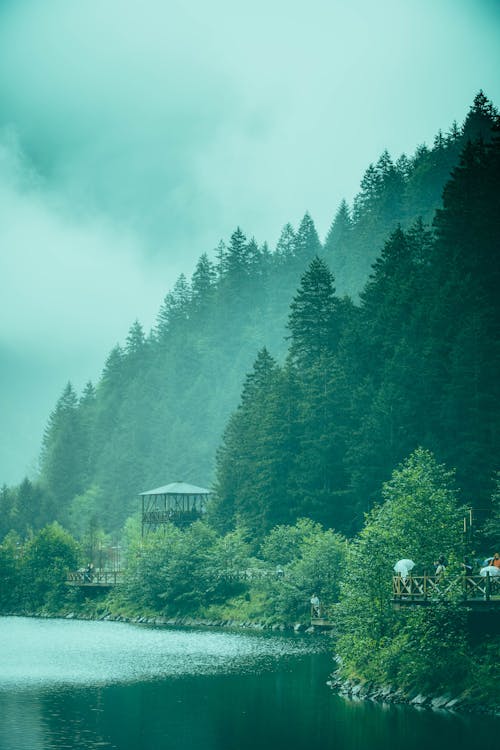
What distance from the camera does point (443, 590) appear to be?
37469 millimetres

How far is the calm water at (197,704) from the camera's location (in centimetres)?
3206

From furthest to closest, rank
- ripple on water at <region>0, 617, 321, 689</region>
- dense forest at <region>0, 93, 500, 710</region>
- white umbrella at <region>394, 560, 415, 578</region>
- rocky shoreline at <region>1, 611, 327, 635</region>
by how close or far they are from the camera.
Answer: rocky shoreline at <region>1, 611, 327, 635</region>
ripple on water at <region>0, 617, 321, 689</region>
dense forest at <region>0, 93, 500, 710</region>
white umbrella at <region>394, 560, 415, 578</region>

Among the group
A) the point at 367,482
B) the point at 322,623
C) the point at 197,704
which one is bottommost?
the point at 197,704

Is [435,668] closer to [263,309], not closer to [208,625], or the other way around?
[208,625]

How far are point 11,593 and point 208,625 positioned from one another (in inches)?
1147

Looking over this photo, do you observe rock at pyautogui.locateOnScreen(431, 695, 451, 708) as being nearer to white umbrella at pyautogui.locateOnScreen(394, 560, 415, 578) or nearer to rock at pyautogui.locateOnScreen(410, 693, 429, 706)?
rock at pyautogui.locateOnScreen(410, 693, 429, 706)

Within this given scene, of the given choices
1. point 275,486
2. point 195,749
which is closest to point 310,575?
point 275,486

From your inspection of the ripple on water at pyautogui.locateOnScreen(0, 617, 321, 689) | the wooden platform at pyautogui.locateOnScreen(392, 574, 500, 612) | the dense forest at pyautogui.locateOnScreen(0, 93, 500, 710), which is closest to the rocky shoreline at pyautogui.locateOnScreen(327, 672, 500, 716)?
the dense forest at pyautogui.locateOnScreen(0, 93, 500, 710)

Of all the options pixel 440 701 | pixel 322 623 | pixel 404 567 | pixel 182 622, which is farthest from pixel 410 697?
pixel 182 622

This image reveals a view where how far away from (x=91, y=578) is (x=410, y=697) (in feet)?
192

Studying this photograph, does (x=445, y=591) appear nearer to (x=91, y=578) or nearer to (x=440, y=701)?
(x=440, y=701)

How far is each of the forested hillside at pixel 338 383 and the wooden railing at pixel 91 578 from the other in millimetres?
11963

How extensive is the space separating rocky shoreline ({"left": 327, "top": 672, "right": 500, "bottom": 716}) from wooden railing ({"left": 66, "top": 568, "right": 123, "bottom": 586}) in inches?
2027

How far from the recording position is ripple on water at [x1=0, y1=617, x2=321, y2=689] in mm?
48094
